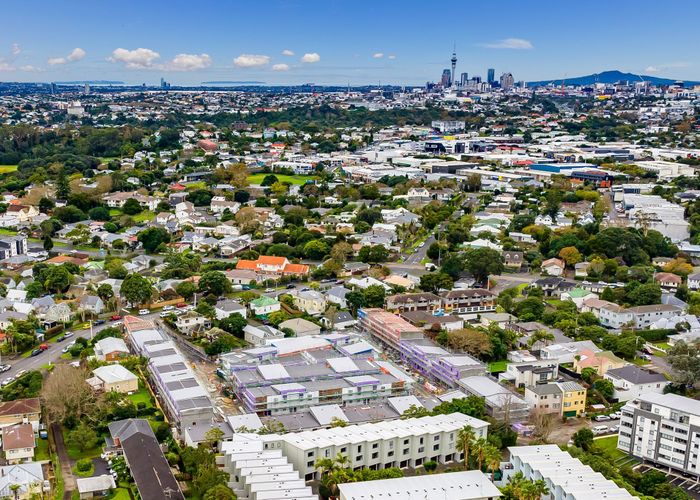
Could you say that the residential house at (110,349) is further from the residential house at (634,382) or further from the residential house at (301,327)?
the residential house at (634,382)

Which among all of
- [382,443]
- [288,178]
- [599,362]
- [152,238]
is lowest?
[599,362]

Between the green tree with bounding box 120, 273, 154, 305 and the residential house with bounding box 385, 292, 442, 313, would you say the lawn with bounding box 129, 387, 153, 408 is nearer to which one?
the green tree with bounding box 120, 273, 154, 305

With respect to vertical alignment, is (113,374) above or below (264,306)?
below

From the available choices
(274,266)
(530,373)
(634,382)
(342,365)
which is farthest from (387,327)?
(274,266)

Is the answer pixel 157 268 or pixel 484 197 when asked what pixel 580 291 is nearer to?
pixel 157 268

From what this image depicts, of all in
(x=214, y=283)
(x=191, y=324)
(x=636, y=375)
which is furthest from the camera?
(x=214, y=283)

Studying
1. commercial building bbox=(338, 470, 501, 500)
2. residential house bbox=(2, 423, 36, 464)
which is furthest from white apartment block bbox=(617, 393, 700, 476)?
residential house bbox=(2, 423, 36, 464)

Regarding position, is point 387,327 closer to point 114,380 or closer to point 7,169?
point 114,380
